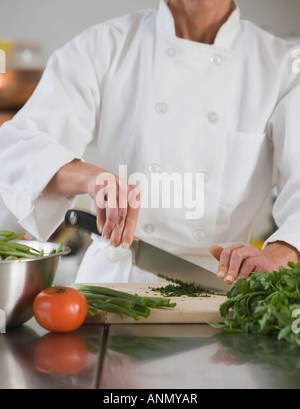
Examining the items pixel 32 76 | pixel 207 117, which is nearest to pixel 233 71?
pixel 207 117

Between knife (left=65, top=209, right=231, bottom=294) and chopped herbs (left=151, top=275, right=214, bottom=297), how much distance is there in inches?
0.5

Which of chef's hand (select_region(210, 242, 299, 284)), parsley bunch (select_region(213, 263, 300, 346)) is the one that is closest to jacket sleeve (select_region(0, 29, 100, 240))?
chef's hand (select_region(210, 242, 299, 284))

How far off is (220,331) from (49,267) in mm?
361

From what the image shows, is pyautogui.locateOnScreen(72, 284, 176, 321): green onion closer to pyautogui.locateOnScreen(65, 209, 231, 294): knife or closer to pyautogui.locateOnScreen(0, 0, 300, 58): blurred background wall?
pyautogui.locateOnScreen(65, 209, 231, 294): knife

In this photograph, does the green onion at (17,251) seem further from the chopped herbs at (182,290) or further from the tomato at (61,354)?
the chopped herbs at (182,290)

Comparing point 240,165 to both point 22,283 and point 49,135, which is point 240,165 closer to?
point 49,135

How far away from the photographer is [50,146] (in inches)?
58.0

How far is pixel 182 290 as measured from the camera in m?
1.42

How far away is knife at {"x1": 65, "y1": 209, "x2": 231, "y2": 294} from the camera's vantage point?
4.69ft

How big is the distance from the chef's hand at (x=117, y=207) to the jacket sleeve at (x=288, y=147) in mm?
507

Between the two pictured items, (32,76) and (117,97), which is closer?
(117,97)

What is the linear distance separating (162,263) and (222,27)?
71 cm

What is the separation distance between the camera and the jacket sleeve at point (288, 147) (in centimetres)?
164

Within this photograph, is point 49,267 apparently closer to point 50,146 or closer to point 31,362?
point 31,362
